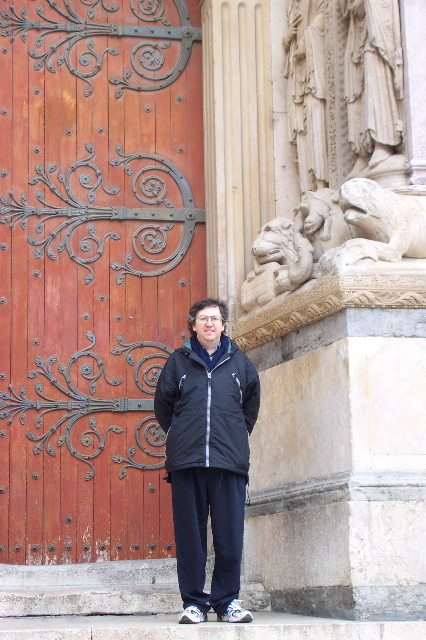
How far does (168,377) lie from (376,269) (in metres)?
1.01

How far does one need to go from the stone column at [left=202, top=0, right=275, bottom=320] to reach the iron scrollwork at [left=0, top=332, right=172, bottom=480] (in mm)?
744

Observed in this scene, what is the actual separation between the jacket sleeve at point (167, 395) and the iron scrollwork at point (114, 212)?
1.85 metres

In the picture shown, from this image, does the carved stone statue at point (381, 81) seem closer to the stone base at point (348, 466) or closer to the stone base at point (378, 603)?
the stone base at point (348, 466)

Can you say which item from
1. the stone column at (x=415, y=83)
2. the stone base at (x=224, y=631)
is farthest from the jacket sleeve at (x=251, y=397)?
the stone column at (x=415, y=83)

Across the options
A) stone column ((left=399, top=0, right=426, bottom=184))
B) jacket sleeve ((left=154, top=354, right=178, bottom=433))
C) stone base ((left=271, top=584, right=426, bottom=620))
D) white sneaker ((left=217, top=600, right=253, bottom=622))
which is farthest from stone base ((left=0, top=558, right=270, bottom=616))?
stone column ((left=399, top=0, right=426, bottom=184))

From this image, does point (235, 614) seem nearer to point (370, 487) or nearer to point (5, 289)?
point (370, 487)

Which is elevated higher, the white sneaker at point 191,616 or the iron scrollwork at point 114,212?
the iron scrollwork at point 114,212

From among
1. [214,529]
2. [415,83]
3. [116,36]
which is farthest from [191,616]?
[116,36]

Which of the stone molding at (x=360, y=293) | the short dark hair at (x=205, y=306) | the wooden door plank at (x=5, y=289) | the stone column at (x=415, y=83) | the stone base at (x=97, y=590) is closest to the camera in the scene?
the short dark hair at (x=205, y=306)

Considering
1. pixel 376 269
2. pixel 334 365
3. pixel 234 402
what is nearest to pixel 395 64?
pixel 376 269

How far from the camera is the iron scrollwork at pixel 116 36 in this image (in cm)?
698

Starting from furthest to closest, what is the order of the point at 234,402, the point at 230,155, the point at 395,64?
the point at 230,155 < the point at 395,64 < the point at 234,402

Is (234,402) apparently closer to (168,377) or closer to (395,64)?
(168,377)

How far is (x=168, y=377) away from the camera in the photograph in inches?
198
